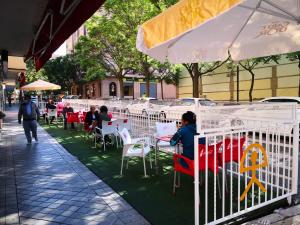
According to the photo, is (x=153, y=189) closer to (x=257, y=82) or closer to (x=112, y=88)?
(x=257, y=82)

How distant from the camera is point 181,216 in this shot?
424 cm

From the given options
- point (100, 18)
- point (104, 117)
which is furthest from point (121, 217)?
point (100, 18)

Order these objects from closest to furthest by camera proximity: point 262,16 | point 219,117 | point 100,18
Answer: point 219,117 < point 262,16 < point 100,18

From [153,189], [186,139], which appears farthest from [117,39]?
[186,139]

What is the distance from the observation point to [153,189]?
5.41 metres

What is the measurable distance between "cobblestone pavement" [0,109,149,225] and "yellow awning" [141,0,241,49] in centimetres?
250

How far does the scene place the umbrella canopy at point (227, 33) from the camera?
3.49 m

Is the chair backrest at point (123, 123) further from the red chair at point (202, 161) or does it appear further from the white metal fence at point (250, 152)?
the red chair at point (202, 161)

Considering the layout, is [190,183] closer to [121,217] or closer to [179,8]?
[121,217]

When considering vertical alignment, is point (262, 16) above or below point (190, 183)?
above

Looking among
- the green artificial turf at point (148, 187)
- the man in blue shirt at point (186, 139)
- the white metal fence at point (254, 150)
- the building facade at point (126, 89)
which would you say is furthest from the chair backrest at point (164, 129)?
the building facade at point (126, 89)

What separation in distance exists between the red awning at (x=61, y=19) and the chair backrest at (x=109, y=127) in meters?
3.72

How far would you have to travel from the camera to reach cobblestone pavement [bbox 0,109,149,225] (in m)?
4.26

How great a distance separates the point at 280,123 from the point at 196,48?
2158 mm
